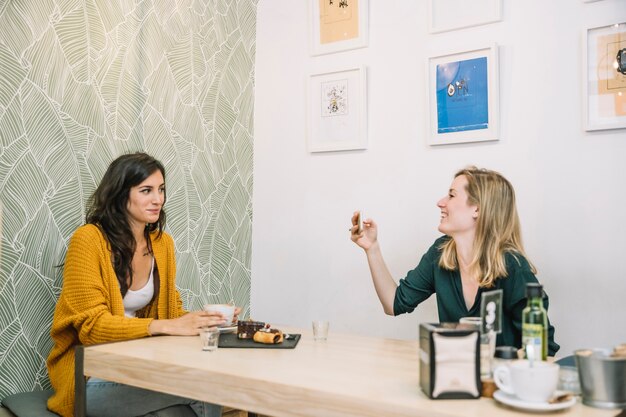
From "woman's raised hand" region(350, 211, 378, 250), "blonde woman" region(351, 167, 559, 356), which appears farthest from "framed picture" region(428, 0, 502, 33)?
"woman's raised hand" region(350, 211, 378, 250)

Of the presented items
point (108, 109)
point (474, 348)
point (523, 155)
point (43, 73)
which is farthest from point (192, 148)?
point (474, 348)

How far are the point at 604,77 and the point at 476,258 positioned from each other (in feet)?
2.91

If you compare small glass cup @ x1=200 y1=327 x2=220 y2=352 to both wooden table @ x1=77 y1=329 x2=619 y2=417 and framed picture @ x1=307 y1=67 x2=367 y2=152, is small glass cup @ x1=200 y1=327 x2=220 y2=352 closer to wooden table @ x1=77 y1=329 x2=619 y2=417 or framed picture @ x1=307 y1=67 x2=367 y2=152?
wooden table @ x1=77 y1=329 x2=619 y2=417

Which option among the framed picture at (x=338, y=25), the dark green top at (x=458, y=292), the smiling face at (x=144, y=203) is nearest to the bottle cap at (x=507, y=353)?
the dark green top at (x=458, y=292)

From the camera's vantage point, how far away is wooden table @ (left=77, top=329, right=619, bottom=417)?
1.17 m

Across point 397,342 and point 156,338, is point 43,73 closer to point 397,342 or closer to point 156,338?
point 156,338

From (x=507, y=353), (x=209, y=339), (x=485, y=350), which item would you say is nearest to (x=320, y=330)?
(x=209, y=339)

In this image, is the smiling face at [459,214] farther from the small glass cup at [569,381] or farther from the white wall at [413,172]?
the small glass cup at [569,381]

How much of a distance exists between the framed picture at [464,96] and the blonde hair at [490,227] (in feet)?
1.57

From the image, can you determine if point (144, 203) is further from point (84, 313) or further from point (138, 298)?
point (84, 313)

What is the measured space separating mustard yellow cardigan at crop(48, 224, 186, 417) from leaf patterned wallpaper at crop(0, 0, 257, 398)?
24 centimetres

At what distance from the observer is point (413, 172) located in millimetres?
2781

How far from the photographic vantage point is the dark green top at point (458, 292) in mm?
1931

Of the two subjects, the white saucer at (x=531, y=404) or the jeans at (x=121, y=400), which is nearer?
the white saucer at (x=531, y=404)
